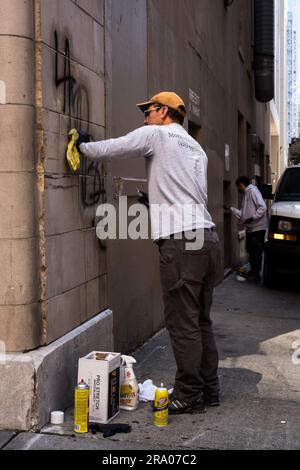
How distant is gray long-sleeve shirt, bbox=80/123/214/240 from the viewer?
12.7 ft

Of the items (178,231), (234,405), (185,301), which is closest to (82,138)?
(178,231)

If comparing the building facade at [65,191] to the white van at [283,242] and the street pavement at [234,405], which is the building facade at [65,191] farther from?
the white van at [283,242]

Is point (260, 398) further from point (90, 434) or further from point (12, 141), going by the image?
point (12, 141)

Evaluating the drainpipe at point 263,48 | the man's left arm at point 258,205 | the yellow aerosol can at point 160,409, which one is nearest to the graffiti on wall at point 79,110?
the yellow aerosol can at point 160,409

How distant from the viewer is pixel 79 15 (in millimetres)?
4152

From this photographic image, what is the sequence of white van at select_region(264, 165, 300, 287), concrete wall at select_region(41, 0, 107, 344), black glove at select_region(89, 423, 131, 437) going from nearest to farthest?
1. black glove at select_region(89, 423, 131, 437)
2. concrete wall at select_region(41, 0, 107, 344)
3. white van at select_region(264, 165, 300, 287)

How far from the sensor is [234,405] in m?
4.18

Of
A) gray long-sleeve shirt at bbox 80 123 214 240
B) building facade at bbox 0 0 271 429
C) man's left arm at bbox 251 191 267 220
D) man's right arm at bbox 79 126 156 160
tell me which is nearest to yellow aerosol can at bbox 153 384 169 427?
building facade at bbox 0 0 271 429

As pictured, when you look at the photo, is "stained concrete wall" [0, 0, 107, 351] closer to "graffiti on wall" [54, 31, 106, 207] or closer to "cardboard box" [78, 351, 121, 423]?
"graffiti on wall" [54, 31, 106, 207]

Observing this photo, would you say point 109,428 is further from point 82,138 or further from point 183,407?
point 82,138

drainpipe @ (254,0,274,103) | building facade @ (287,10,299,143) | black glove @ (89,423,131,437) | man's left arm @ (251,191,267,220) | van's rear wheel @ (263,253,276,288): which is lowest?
black glove @ (89,423,131,437)

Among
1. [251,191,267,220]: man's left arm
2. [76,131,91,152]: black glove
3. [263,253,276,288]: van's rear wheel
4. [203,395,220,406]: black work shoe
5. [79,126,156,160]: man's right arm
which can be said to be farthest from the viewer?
[251,191,267,220]: man's left arm

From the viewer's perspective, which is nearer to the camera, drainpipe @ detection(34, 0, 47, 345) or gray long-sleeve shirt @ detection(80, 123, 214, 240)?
drainpipe @ detection(34, 0, 47, 345)
